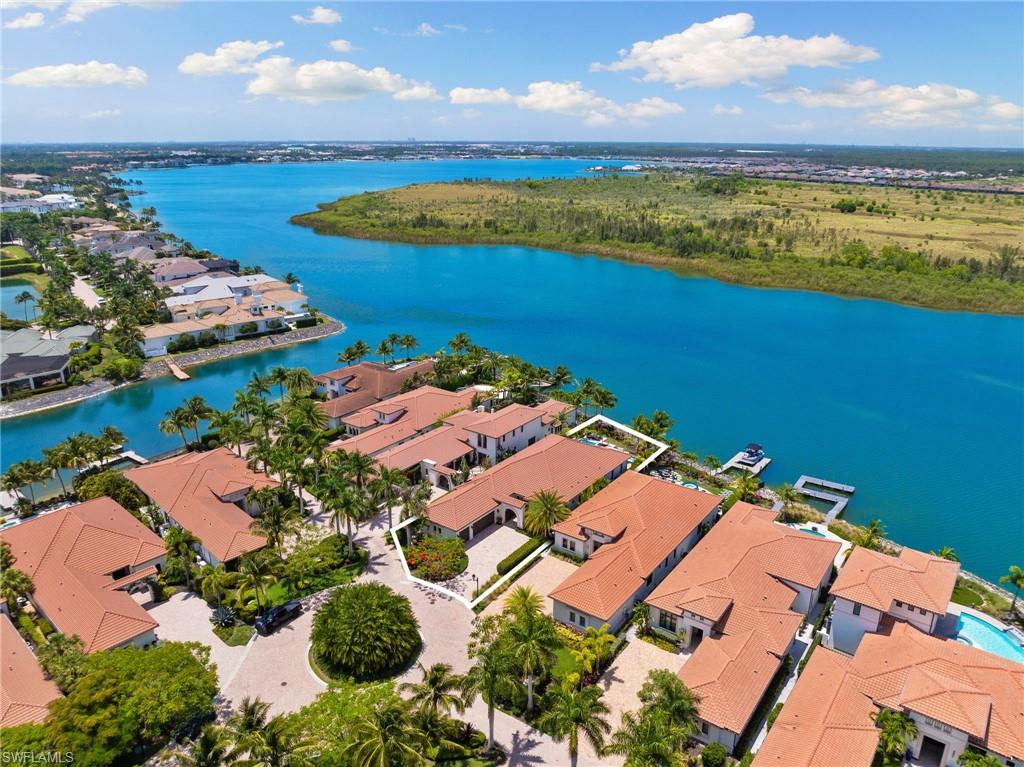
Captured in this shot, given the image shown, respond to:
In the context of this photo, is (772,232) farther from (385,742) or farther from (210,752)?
(210,752)

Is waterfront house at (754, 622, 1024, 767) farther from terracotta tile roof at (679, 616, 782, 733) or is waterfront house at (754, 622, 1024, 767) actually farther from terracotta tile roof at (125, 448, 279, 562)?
terracotta tile roof at (125, 448, 279, 562)

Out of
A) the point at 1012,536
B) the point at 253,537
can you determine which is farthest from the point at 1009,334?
the point at 253,537

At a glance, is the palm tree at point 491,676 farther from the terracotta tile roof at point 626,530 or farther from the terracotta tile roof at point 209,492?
the terracotta tile roof at point 209,492

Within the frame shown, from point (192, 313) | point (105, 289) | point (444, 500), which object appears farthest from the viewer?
point (105, 289)

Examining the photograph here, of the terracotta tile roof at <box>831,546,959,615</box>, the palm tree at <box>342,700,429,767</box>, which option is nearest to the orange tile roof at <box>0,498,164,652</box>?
the palm tree at <box>342,700,429,767</box>

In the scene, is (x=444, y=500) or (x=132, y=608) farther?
(x=444, y=500)

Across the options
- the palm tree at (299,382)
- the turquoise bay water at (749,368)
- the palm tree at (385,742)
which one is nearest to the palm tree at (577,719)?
the palm tree at (385,742)

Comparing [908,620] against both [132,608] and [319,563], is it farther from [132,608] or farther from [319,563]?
[132,608]

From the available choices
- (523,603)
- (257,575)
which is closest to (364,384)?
(257,575)
